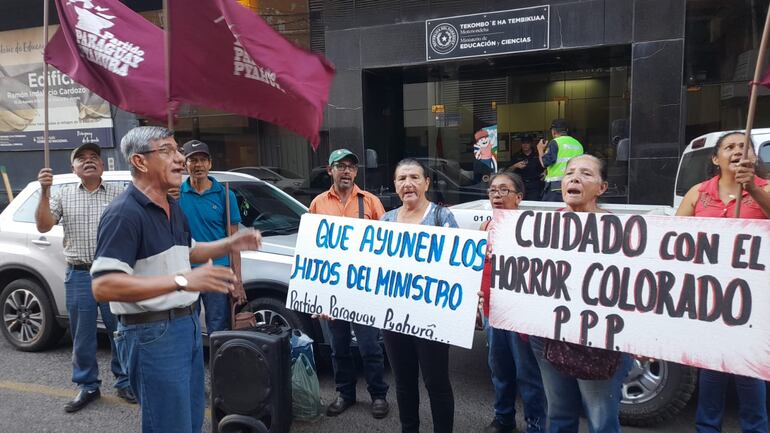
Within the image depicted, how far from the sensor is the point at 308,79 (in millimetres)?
3287

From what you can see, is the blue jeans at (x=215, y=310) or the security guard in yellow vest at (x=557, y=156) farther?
the security guard in yellow vest at (x=557, y=156)

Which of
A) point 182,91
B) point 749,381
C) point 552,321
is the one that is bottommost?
point 749,381

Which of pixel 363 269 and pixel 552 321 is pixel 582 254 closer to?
pixel 552 321

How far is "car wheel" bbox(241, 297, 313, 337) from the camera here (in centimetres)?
469

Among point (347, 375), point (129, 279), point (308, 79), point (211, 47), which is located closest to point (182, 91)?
point (211, 47)

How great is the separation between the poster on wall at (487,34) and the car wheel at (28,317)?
7.37 metres

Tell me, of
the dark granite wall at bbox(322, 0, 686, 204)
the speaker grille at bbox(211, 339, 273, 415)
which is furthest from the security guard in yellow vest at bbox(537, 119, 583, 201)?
the speaker grille at bbox(211, 339, 273, 415)

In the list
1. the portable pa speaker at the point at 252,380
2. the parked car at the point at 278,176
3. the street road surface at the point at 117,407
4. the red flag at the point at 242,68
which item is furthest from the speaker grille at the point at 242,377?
the parked car at the point at 278,176

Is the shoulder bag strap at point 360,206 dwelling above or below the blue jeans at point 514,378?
above

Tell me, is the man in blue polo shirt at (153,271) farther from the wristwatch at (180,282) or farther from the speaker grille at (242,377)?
the speaker grille at (242,377)

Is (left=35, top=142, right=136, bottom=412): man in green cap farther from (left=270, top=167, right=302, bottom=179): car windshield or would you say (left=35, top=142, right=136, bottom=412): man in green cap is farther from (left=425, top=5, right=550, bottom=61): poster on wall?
(left=270, top=167, right=302, bottom=179): car windshield

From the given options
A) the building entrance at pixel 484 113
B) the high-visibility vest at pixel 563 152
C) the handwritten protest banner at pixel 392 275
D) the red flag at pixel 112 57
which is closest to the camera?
the handwritten protest banner at pixel 392 275

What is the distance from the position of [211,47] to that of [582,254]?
2.39 m

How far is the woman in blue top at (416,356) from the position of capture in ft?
10.9
